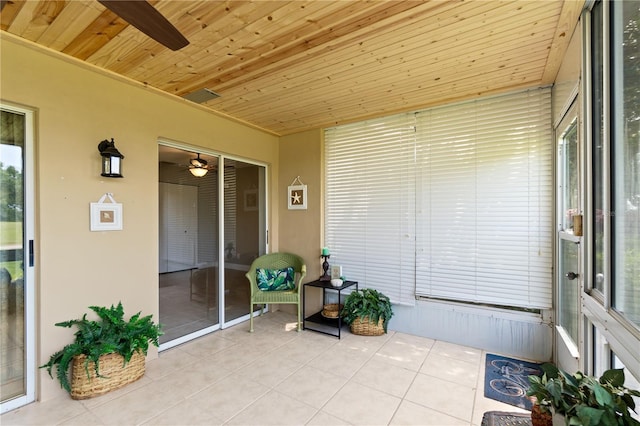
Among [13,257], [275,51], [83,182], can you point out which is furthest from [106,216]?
[275,51]

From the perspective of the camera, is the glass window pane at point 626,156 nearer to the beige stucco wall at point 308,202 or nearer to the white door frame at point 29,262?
the beige stucco wall at point 308,202

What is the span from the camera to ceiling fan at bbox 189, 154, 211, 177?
11.3ft

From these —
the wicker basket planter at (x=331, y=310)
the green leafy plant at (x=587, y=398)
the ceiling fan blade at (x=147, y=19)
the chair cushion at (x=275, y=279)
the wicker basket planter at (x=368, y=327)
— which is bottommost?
the wicker basket planter at (x=368, y=327)

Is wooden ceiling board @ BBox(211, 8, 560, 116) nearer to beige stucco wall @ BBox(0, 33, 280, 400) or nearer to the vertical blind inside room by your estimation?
the vertical blind inside room

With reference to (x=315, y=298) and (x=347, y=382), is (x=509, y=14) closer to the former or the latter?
(x=347, y=382)

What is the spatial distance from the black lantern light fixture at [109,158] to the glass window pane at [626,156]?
11.0ft

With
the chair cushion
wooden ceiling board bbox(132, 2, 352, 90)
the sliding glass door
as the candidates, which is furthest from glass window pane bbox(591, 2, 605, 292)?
the sliding glass door

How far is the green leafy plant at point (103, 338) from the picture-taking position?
215 cm

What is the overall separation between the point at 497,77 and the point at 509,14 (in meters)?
0.91

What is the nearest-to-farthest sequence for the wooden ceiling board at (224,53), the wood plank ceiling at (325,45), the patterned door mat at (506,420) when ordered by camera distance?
the patterned door mat at (506,420)
the wood plank ceiling at (325,45)
the wooden ceiling board at (224,53)

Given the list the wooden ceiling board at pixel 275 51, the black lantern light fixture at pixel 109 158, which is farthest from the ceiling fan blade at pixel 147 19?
the black lantern light fixture at pixel 109 158

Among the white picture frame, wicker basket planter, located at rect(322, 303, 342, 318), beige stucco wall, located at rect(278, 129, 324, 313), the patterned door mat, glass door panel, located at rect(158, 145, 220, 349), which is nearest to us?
the patterned door mat

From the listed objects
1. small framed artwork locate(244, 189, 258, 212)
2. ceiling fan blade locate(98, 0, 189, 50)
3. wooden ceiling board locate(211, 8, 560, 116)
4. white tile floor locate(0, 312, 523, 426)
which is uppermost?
wooden ceiling board locate(211, 8, 560, 116)

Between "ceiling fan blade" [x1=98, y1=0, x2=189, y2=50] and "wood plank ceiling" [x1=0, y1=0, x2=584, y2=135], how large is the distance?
38 cm
